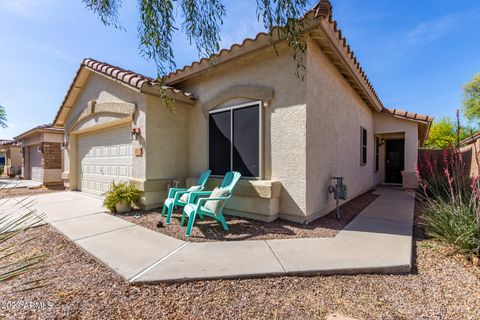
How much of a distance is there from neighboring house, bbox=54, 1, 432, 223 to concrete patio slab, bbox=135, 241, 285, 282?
152 centimetres

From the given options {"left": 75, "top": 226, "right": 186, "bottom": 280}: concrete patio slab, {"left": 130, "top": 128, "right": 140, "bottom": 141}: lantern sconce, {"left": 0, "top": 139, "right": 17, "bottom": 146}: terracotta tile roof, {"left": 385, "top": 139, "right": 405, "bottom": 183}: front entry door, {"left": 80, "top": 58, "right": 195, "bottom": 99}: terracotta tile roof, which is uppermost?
{"left": 80, "top": 58, "right": 195, "bottom": 99}: terracotta tile roof

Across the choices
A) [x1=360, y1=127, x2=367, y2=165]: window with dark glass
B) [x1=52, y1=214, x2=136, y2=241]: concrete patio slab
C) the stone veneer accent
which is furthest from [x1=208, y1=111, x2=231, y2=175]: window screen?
the stone veneer accent

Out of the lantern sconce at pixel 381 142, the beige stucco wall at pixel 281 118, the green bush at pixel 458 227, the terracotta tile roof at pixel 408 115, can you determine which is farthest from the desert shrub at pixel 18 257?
the lantern sconce at pixel 381 142

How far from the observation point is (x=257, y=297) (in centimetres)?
230

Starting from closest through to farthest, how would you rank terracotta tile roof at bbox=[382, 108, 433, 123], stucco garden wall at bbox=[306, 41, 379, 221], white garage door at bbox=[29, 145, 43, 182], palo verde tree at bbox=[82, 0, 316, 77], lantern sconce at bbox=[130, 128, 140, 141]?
palo verde tree at bbox=[82, 0, 316, 77], stucco garden wall at bbox=[306, 41, 379, 221], lantern sconce at bbox=[130, 128, 140, 141], terracotta tile roof at bbox=[382, 108, 433, 123], white garage door at bbox=[29, 145, 43, 182]

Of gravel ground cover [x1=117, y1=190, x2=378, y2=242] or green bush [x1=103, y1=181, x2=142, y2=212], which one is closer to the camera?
gravel ground cover [x1=117, y1=190, x2=378, y2=242]

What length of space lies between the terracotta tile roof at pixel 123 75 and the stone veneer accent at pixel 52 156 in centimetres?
737

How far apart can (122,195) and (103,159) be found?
299cm

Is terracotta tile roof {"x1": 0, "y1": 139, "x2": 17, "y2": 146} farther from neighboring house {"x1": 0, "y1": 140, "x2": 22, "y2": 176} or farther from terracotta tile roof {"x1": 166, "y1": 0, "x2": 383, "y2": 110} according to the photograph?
terracotta tile roof {"x1": 166, "y1": 0, "x2": 383, "y2": 110}

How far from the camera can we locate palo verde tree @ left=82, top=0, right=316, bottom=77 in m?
2.52

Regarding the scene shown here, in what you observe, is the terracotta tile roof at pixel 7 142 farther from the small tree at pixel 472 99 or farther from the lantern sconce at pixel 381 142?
the small tree at pixel 472 99

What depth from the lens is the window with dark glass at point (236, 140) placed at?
17.2ft

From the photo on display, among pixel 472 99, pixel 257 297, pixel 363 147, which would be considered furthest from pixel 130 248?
pixel 472 99

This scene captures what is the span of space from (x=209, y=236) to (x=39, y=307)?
93.4 inches
